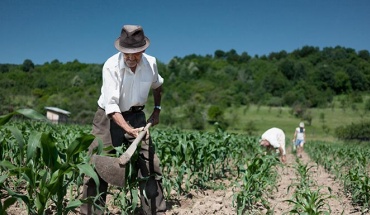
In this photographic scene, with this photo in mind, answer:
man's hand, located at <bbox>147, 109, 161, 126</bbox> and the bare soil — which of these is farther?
the bare soil

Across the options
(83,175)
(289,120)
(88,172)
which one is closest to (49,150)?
(88,172)

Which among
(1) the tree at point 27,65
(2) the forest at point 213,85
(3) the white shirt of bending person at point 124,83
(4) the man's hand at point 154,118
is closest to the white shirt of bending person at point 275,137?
(4) the man's hand at point 154,118

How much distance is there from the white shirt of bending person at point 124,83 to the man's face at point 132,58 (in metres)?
0.05

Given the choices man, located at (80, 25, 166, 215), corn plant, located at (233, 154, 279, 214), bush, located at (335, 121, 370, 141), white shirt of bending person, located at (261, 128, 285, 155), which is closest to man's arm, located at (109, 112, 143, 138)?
A: man, located at (80, 25, 166, 215)

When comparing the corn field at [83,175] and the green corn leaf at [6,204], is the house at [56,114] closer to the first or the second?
the corn field at [83,175]

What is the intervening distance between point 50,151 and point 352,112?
59250 millimetres

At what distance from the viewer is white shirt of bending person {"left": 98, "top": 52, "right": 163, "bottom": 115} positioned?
3.31 m

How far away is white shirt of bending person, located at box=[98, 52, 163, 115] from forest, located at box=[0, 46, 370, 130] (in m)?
37.6

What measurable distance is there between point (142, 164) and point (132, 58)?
3.33 ft

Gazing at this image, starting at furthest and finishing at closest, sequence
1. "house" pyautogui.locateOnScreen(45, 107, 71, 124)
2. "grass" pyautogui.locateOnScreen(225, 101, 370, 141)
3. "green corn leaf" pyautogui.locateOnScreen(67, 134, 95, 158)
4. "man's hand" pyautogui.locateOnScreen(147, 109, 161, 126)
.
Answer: "house" pyautogui.locateOnScreen(45, 107, 71, 124), "grass" pyautogui.locateOnScreen(225, 101, 370, 141), "man's hand" pyautogui.locateOnScreen(147, 109, 161, 126), "green corn leaf" pyautogui.locateOnScreen(67, 134, 95, 158)

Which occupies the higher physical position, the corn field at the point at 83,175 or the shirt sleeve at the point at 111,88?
the shirt sleeve at the point at 111,88

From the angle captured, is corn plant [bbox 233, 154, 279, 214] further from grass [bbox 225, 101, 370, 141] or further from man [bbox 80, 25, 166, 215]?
grass [bbox 225, 101, 370, 141]

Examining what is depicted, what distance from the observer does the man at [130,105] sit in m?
3.28

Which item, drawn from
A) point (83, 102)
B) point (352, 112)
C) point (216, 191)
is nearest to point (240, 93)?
point (352, 112)
